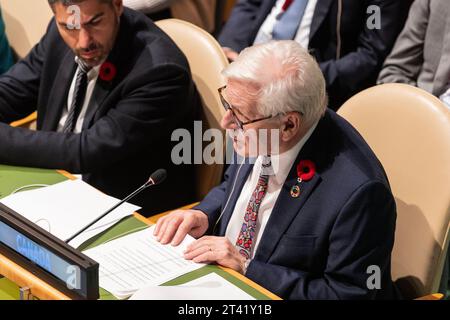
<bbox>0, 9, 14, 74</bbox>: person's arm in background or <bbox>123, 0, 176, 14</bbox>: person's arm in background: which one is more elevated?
<bbox>123, 0, 176, 14</bbox>: person's arm in background

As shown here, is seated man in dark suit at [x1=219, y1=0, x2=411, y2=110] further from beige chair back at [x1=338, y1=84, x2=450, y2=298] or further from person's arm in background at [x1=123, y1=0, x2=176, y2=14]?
beige chair back at [x1=338, y1=84, x2=450, y2=298]

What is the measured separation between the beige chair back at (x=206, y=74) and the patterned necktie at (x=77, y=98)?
1.15 feet

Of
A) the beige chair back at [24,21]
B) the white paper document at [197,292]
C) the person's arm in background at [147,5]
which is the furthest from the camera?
the beige chair back at [24,21]

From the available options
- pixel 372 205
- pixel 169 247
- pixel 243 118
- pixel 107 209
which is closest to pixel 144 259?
pixel 169 247

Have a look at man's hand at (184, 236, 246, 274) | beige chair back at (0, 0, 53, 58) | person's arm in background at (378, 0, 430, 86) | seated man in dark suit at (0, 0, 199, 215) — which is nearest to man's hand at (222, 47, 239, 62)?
seated man in dark suit at (0, 0, 199, 215)

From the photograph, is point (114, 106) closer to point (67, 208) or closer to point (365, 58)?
point (67, 208)

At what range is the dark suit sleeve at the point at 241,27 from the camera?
3408mm

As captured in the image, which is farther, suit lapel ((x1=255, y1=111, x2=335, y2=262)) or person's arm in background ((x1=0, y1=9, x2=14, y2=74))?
person's arm in background ((x1=0, y1=9, x2=14, y2=74))

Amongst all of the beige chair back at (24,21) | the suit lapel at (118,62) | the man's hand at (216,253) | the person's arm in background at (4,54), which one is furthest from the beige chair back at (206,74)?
the person's arm in background at (4,54)

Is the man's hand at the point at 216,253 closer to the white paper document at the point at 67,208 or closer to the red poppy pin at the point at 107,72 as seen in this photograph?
the white paper document at the point at 67,208

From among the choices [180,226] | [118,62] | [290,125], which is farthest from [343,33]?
[180,226]

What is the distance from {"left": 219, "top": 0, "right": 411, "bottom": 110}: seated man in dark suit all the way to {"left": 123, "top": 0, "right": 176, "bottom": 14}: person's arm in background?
15.2 inches

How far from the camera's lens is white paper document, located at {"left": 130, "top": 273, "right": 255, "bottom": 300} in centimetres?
188

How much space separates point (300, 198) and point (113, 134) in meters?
0.78
